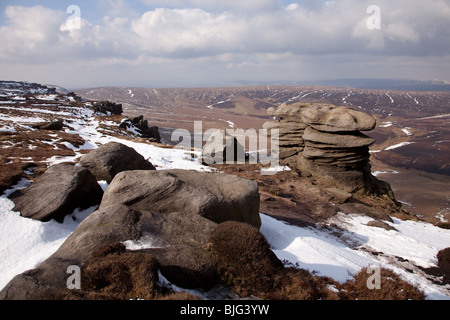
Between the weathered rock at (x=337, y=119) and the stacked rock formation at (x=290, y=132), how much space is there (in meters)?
4.69

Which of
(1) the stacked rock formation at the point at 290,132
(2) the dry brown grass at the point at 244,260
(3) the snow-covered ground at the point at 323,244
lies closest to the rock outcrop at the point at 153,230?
(2) the dry brown grass at the point at 244,260

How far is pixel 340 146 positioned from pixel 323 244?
15974 mm

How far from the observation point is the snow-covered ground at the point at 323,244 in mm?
9453

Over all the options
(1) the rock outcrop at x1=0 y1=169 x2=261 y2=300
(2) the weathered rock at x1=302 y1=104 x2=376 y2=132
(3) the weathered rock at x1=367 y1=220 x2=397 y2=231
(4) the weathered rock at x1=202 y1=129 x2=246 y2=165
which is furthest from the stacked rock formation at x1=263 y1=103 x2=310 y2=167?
(1) the rock outcrop at x1=0 y1=169 x2=261 y2=300

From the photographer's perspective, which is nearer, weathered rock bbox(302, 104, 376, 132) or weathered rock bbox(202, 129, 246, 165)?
weathered rock bbox(302, 104, 376, 132)

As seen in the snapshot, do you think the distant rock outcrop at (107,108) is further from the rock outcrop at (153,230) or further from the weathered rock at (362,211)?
the rock outcrop at (153,230)

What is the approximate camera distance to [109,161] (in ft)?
52.9

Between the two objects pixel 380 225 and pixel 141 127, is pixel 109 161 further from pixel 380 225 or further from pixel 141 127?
pixel 141 127

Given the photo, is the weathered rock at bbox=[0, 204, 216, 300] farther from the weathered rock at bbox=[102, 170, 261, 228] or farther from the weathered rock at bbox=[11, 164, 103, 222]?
the weathered rock at bbox=[11, 164, 103, 222]

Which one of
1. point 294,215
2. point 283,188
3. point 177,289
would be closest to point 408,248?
point 294,215

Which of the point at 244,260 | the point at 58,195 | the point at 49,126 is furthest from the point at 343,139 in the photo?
the point at 49,126

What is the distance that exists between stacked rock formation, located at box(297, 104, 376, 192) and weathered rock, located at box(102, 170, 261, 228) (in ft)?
57.2

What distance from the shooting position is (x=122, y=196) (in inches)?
421

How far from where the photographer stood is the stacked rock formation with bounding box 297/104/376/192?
26.2 metres
